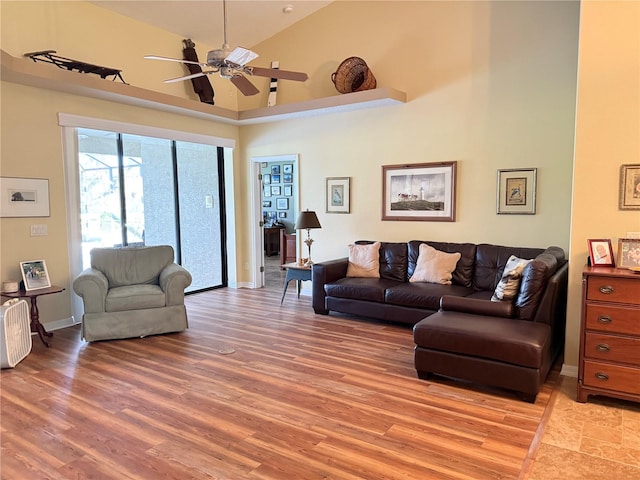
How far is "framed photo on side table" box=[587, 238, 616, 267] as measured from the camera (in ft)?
10.3

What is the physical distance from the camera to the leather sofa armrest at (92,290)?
4.27 metres

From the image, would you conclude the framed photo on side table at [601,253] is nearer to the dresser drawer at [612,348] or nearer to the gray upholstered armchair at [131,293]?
the dresser drawer at [612,348]

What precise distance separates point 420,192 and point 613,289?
112 inches

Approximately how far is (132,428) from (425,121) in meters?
4.47

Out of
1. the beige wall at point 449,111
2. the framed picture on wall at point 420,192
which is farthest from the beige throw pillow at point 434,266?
the framed picture on wall at point 420,192

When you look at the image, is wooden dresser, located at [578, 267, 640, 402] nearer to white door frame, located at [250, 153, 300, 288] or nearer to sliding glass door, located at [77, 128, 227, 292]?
white door frame, located at [250, 153, 300, 288]

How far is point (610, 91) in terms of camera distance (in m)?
3.19

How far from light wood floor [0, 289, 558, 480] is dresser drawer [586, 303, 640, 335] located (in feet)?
2.11

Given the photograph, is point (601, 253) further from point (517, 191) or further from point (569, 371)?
point (517, 191)

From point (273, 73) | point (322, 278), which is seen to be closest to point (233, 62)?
point (273, 73)

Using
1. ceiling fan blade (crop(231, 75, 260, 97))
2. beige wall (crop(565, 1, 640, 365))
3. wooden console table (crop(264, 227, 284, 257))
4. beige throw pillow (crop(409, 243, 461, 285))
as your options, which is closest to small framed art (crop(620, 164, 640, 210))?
beige wall (crop(565, 1, 640, 365))

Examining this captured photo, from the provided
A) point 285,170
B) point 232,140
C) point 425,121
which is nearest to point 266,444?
point 425,121

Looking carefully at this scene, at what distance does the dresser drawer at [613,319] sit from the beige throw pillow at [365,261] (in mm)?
2692

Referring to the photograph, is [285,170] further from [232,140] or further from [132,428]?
[132,428]
